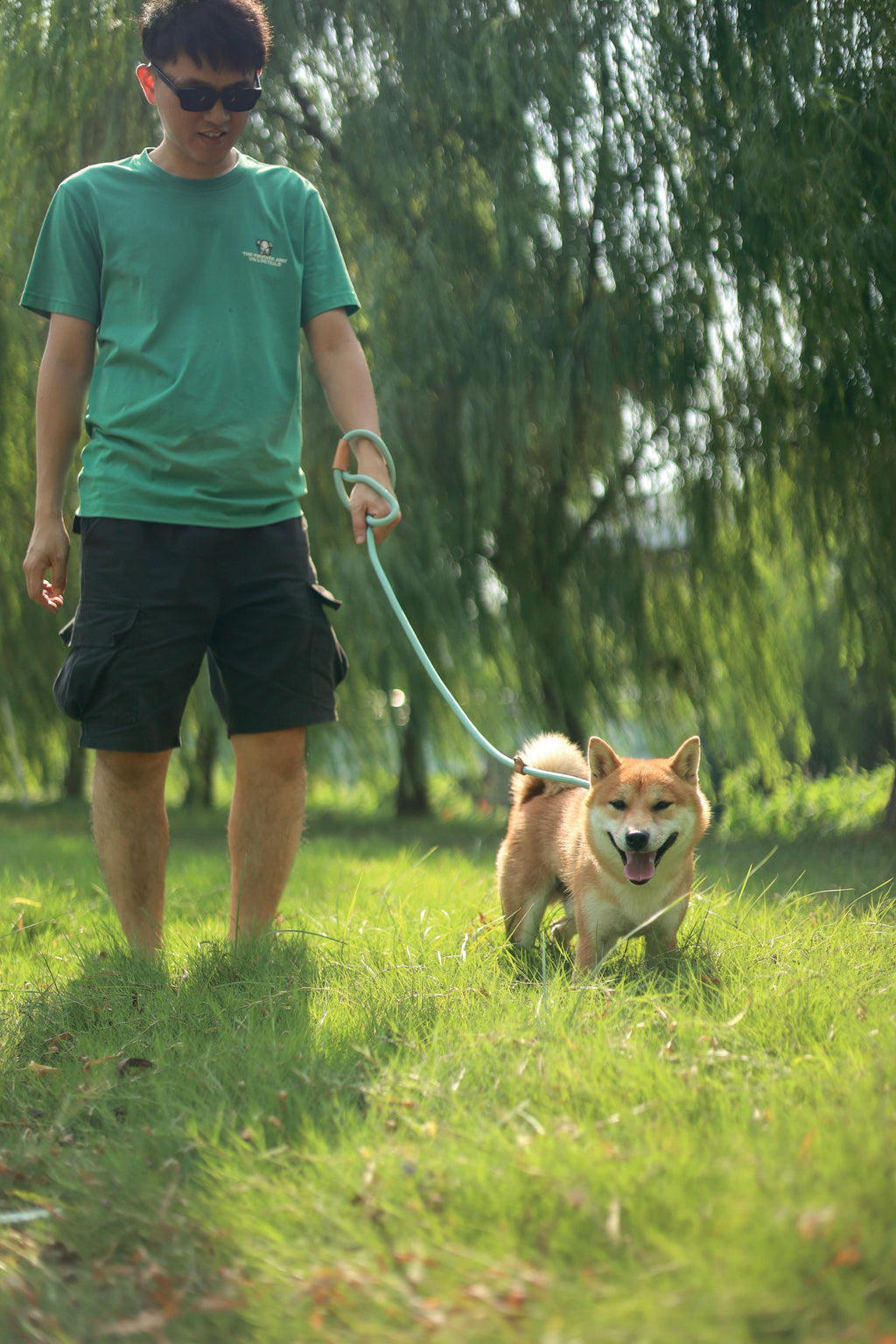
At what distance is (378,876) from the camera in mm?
4566

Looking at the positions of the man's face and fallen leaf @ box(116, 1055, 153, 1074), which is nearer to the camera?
fallen leaf @ box(116, 1055, 153, 1074)

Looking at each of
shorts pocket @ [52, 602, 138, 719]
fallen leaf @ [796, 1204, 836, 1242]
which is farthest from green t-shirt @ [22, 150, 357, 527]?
fallen leaf @ [796, 1204, 836, 1242]

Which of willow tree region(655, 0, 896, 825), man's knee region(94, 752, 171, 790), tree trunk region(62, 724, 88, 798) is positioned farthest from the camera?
tree trunk region(62, 724, 88, 798)

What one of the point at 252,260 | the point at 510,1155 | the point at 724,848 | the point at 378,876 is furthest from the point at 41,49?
the point at 510,1155

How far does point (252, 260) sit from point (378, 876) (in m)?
2.56

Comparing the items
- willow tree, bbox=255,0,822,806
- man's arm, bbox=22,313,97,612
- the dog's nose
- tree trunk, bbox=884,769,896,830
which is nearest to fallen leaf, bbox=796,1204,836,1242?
the dog's nose

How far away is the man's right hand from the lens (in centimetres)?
284

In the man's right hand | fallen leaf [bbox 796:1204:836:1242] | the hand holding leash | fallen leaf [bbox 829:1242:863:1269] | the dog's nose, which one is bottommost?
fallen leaf [bbox 829:1242:863:1269]

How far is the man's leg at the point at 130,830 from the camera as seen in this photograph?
294 centimetres

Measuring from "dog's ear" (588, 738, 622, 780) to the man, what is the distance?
73 centimetres

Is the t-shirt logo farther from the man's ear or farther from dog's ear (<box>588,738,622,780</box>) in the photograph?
dog's ear (<box>588,738,622,780</box>)

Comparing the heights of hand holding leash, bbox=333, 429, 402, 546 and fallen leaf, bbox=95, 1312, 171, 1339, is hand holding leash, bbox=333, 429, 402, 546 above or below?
above

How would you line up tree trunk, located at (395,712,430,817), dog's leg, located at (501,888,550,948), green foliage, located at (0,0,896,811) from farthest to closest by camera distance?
tree trunk, located at (395,712,430,817) < green foliage, located at (0,0,896,811) < dog's leg, located at (501,888,550,948)

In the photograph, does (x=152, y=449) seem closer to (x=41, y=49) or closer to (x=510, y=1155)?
(x=510, y=1155)
